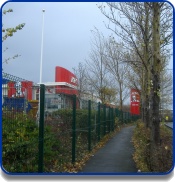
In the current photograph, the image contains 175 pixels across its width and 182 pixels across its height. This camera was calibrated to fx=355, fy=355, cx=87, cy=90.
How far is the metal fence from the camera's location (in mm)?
5488

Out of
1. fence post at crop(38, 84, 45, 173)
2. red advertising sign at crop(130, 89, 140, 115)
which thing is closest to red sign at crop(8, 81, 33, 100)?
fence post at crop(38, 84, 45, 173)

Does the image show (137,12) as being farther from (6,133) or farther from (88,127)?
(6,133)

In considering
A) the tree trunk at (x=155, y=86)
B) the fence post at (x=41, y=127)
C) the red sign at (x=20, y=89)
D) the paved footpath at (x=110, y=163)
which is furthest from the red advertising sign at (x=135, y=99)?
the red sign at (x=20, y=89)

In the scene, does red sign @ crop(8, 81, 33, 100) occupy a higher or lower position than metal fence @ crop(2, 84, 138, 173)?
higher

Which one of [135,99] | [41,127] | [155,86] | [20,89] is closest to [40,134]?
[41,127]

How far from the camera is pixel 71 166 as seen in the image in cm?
753

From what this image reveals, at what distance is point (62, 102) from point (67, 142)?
3.52 feet

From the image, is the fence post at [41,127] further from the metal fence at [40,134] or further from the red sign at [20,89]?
the red sign at [20,89]

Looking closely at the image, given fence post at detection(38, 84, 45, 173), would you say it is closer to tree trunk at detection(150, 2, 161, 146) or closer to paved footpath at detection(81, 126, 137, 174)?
paved footpath at detection(81, 126, 137, 174)

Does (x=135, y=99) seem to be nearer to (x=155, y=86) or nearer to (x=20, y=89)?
(x=155, y=86)

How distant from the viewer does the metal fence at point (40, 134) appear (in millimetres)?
5488

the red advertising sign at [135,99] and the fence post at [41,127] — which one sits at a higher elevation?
the red advertising sign at [135,99]

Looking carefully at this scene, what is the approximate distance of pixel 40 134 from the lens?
19.7ft

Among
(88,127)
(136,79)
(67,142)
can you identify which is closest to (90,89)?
(136,79)
